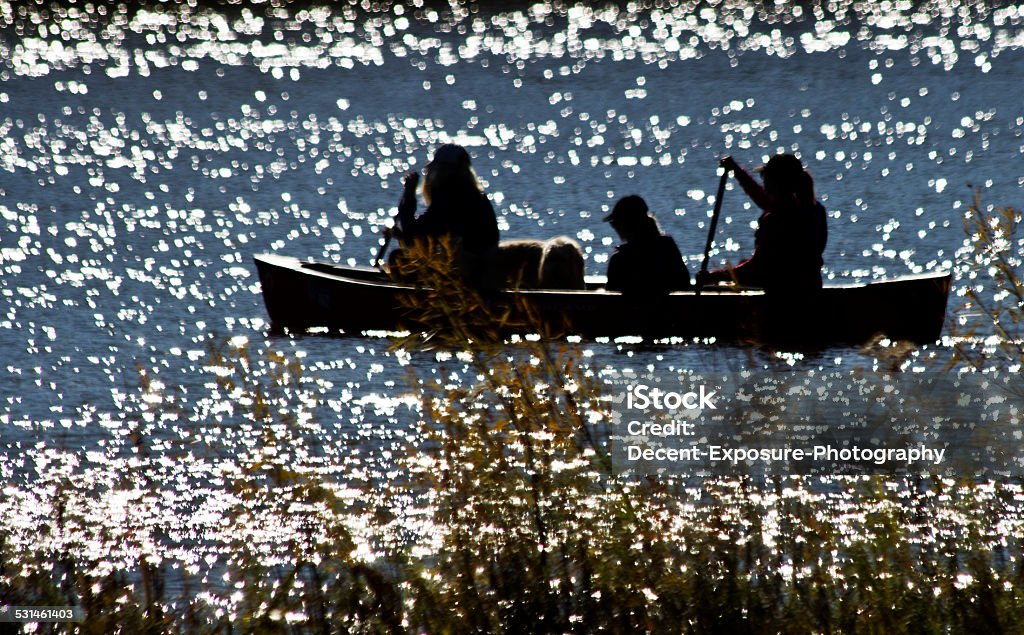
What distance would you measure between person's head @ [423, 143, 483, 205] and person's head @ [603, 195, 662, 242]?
1.35m

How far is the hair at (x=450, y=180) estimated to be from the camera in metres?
12.2

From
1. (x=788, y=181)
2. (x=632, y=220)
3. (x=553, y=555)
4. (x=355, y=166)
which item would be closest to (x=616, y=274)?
(x=632, y=220)

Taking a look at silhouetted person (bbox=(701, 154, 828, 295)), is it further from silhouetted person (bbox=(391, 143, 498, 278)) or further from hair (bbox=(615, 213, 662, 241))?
silhouetted person (bbox=(391, 143, 498, 278))

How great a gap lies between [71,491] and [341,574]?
2962mm

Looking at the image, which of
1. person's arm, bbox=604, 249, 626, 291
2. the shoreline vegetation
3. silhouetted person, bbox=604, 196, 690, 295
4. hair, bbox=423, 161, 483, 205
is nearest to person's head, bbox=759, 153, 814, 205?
silhouetted person, bbox=604, 196, 690, 295

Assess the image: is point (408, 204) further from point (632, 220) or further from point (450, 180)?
point (632, 220)

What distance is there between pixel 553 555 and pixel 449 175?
741 cm

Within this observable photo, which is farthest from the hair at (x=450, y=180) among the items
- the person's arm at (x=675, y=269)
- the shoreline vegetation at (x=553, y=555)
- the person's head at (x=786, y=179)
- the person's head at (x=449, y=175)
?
the shoreline vegetation at (x=553, y=555)

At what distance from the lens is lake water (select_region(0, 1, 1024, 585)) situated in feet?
33.1

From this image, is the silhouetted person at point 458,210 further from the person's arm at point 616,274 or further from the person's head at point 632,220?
the person's head at point 632,220

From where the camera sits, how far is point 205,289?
16750mm

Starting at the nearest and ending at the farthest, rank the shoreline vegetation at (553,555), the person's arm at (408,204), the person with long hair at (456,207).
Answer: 1. the shoreline vegetation at (553,555)
2. the person with long hair at (456,207)
3. the person's arm at (408,204)

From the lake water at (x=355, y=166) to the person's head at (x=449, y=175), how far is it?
1.36 metres

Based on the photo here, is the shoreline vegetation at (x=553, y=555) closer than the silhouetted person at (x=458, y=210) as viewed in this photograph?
Yes
